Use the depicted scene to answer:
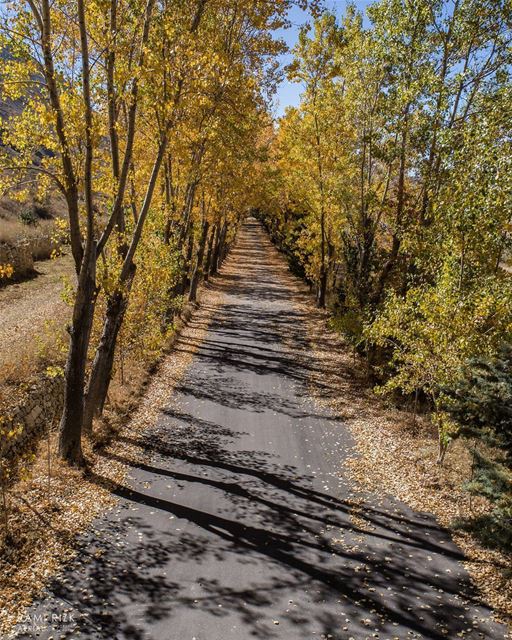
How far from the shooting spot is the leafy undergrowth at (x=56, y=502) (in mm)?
7770

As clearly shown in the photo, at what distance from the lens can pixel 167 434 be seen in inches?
548

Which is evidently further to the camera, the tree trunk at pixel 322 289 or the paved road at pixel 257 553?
the tree trunk at pixel 322 289

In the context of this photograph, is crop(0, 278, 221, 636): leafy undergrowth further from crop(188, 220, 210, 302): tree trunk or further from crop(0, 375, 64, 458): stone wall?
crop(188, 220, 210, 302): tree trunk

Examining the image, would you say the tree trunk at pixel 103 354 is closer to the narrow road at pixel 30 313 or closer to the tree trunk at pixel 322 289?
the narrow road at pixel 30 313

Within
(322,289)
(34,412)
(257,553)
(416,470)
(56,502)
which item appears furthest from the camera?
(322,289)

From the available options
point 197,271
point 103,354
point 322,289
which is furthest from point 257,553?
point 322,289

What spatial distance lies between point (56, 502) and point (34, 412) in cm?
427

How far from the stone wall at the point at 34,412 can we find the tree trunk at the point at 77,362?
1445 mm

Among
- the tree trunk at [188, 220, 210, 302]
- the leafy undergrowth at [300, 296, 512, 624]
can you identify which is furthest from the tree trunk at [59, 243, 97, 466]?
the tree trunk at [188, 220, 210, 302]

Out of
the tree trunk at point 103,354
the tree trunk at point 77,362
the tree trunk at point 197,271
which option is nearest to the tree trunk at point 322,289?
the tree trunk at point 197,271

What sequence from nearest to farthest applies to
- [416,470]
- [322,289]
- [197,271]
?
[416,470]
[197,271]
[322,289]

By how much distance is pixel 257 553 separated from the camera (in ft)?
29.7

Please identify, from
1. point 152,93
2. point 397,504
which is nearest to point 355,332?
point 397,504

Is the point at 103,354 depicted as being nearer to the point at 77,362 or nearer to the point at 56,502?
the point at 77,362
